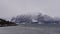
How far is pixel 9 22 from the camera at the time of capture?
60375mm

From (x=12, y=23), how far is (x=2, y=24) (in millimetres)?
9208

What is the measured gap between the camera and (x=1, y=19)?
180 ft

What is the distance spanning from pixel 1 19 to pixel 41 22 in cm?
4783

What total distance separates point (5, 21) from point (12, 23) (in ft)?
22.2

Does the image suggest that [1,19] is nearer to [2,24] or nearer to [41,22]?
[2,24]

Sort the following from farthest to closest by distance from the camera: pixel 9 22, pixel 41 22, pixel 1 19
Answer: pixel 41 22 → pixel 9 22 → pixel 1 19

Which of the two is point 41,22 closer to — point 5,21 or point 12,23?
point 12,23

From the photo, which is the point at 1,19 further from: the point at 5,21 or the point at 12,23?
the point at 12,23

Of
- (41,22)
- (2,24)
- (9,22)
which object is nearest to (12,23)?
(9,22)

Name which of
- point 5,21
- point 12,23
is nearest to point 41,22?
point 12,23

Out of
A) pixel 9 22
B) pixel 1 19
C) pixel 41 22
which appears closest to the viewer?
pixel 1 19

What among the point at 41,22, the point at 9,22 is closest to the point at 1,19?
the point at 9,22

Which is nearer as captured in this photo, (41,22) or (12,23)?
(12,23)

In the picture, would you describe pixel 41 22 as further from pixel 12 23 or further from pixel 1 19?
pixel 1 19
